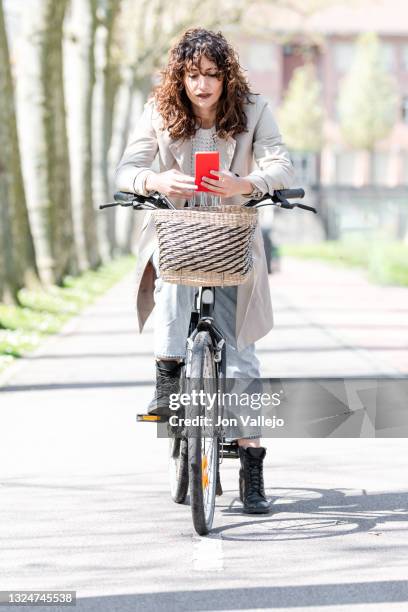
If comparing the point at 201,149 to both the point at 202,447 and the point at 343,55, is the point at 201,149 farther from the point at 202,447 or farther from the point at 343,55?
the point at 343,55

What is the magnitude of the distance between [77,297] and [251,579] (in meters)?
18.4

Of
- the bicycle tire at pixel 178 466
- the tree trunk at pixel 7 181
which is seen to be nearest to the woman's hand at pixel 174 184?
the bicycle tire at pixel 178 466

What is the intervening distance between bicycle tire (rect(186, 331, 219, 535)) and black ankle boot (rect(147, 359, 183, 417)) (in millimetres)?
261

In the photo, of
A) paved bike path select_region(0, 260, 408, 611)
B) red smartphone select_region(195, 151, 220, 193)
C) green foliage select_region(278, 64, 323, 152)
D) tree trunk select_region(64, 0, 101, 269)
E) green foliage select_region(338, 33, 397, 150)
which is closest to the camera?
paved bike path select_region(0, 260, 408, 611)

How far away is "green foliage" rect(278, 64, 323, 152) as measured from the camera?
92562 millimetres

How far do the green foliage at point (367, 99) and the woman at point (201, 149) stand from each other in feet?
296

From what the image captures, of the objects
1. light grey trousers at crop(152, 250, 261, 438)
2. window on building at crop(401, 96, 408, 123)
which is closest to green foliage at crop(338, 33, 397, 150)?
window on building at crop(401, 96, 408, 123)

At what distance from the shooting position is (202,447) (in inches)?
244

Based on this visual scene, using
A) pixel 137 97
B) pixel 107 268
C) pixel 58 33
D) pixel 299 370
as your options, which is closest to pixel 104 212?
pixel 107 268

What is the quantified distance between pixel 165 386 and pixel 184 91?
3.99 ft

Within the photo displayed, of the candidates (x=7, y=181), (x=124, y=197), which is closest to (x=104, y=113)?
(x=7, y=181)

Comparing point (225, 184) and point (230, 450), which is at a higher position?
point (225, 184)

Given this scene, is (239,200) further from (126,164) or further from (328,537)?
(328,537)

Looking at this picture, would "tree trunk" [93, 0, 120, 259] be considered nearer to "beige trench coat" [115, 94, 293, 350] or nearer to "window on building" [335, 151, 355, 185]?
"beige trench coat" [115, 94, 293, 350]
